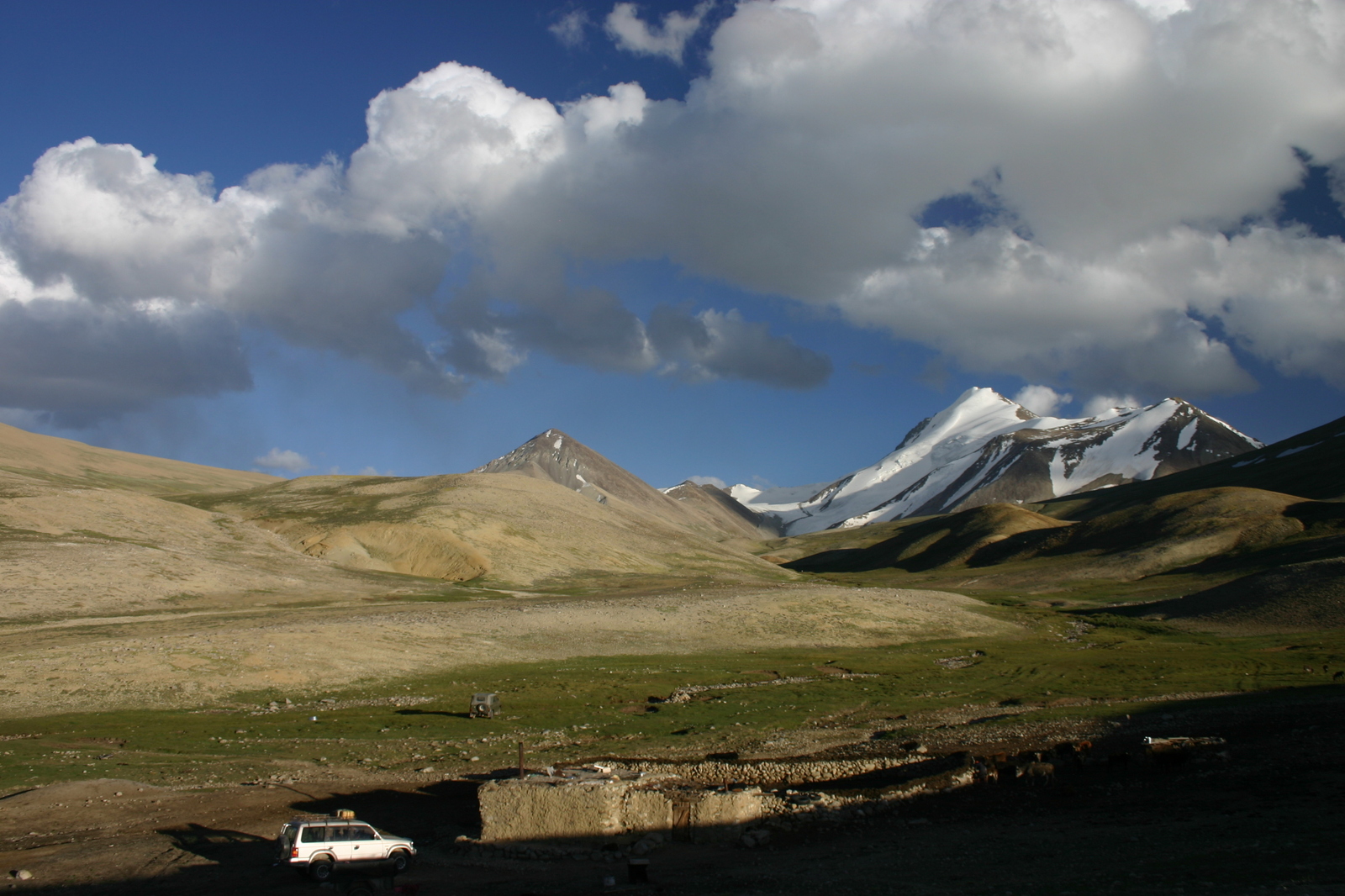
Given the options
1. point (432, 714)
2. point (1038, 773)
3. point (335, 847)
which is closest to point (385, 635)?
point (432, 714)

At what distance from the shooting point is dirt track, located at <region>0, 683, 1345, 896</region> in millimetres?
15992

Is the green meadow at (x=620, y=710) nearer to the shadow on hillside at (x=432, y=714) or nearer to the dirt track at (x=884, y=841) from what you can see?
the shadow on hillside at (x=432, y=714)

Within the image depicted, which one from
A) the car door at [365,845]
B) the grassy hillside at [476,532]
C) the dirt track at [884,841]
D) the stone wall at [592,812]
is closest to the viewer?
the dirt track at [884,841]

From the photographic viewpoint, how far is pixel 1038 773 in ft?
79.7

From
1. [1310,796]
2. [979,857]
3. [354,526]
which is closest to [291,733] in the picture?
[979,857]

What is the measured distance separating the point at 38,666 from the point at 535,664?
2443cm

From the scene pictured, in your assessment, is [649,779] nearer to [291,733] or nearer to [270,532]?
[291,733]

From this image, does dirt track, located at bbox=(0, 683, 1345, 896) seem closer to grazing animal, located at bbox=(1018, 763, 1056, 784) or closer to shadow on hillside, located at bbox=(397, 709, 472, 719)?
grazing animal, located at bbox=(1018, 763, 1056, 784)

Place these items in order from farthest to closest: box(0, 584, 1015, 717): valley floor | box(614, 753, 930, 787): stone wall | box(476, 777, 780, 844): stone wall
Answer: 1. box(0, 584, 1015, 717): valley floor
2. box(614, 753, 930, 787): stone wall
3. box(476, 777, 780, 844): stone wall

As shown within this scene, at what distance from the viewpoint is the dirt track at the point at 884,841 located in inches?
630

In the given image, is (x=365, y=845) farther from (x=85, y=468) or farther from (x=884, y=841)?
(x=85, y=468)

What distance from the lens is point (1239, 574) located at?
335ft

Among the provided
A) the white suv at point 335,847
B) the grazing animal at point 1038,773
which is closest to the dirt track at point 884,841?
the grazing animal at point 1038,773

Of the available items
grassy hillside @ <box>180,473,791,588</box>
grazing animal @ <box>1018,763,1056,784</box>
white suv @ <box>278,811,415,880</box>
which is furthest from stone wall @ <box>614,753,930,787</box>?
grassy hillside @ <box>180,473,791,588</box>
